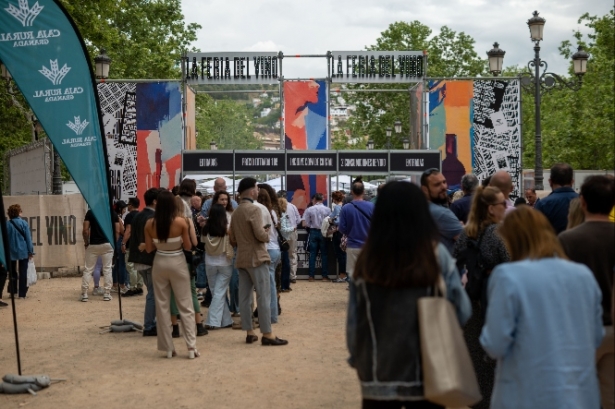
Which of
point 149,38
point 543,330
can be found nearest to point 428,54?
point 149,38

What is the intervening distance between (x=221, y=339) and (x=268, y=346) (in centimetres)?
94

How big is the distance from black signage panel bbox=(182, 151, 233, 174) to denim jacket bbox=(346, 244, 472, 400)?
17.8 meters

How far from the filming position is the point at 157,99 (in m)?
28.1

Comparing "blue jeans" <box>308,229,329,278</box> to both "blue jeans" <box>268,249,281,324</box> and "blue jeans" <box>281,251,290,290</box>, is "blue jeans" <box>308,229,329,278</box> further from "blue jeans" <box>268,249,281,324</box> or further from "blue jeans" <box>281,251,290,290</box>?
"blue jeans" <box>268,249,281,324</box>

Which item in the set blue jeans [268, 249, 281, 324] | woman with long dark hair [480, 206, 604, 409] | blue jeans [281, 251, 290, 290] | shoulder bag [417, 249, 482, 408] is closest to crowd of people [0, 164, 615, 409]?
woman with long dark hair [480, 206, 604, 409]

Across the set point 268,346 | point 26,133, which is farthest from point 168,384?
point 26,133

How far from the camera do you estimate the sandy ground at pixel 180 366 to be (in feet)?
29.3

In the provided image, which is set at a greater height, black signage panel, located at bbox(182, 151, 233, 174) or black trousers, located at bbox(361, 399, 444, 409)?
black signage panel, located at bbox(182, 151, 233, 174)

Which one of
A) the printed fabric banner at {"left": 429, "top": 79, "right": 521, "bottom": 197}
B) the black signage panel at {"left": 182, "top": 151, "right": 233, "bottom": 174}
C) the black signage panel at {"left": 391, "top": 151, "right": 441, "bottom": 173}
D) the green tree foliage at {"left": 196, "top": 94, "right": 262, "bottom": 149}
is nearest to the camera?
the black signage panel at {"left": 182, "top": 151, "right": 233, "bottom": 174}

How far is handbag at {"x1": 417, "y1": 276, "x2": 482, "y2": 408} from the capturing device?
179 inches

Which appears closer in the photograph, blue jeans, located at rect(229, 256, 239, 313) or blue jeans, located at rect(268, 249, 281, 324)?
blue jeans, located at rect(268, 249, 281, 324)

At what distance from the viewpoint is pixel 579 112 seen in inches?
1160

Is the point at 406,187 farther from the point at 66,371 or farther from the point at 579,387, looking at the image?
the point at 66,371

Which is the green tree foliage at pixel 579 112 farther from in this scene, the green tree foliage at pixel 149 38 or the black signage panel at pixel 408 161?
the green tree foliage at pixel 149 38
